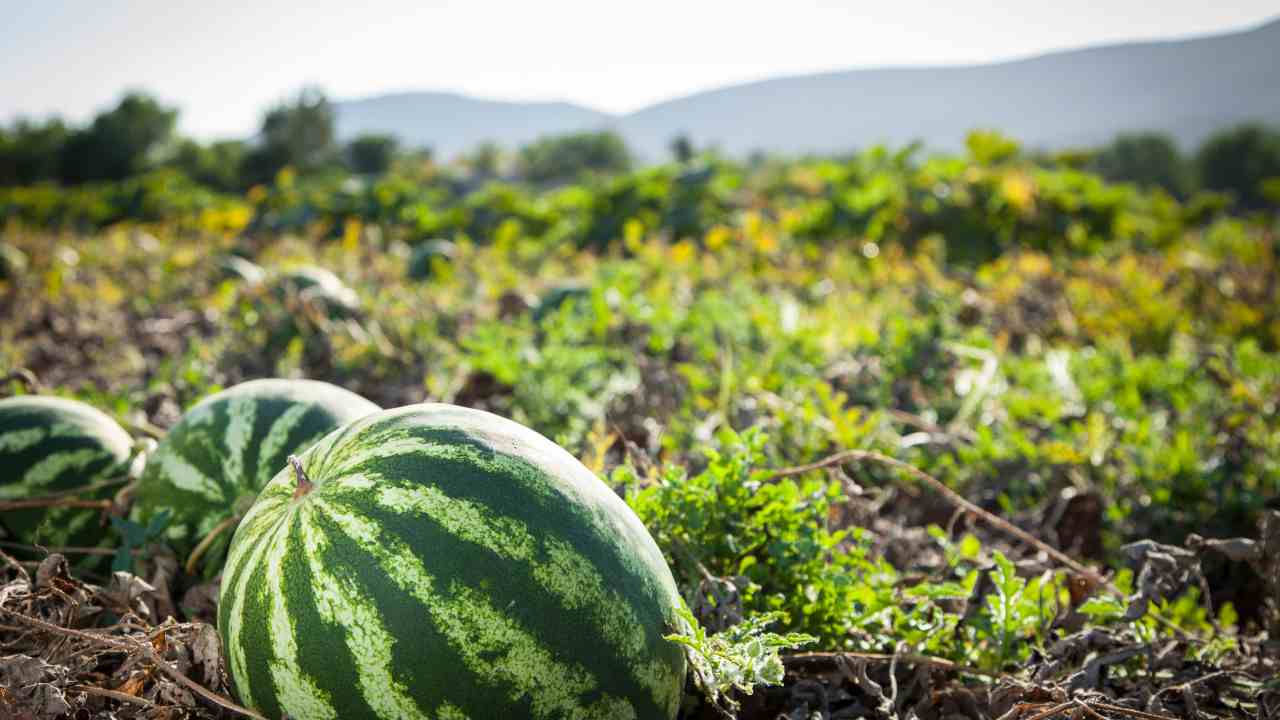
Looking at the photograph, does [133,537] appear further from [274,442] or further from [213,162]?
[213,162]

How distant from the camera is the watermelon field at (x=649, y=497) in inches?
53.6

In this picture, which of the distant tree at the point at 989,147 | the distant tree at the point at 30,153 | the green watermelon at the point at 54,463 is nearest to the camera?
the green watermelon at the point at 54,463

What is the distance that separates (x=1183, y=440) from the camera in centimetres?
317

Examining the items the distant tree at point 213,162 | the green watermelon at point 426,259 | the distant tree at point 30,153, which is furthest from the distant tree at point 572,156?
the green watermelon at point 426,259

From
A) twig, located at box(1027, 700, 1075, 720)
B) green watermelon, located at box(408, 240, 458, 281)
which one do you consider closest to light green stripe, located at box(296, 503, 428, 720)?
twig, located at box(1027, 700, 1075, 720)

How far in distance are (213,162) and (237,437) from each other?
2612 centimetres

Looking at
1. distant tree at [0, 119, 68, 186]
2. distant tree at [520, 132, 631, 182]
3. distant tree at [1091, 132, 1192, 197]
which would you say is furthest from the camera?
distant tree at [1091, 132, 1192, 197]

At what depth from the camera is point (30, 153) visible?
2628cm

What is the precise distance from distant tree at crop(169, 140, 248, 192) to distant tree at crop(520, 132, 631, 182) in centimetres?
996

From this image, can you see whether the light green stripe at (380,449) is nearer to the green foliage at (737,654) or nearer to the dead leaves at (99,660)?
the dead leaves at (99,660)

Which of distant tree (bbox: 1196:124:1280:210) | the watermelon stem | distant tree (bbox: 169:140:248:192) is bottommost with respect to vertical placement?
distant tree (bbox: 1196:124:1280:210)

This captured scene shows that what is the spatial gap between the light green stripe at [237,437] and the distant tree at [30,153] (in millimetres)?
30485

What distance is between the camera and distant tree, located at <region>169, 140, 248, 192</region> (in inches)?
926

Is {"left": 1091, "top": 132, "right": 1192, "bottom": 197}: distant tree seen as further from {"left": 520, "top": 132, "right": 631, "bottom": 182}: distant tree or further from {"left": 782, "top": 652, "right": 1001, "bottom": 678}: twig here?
{"left": 782, "top": 652, "right": 1001, "bottom": 678}: twig
